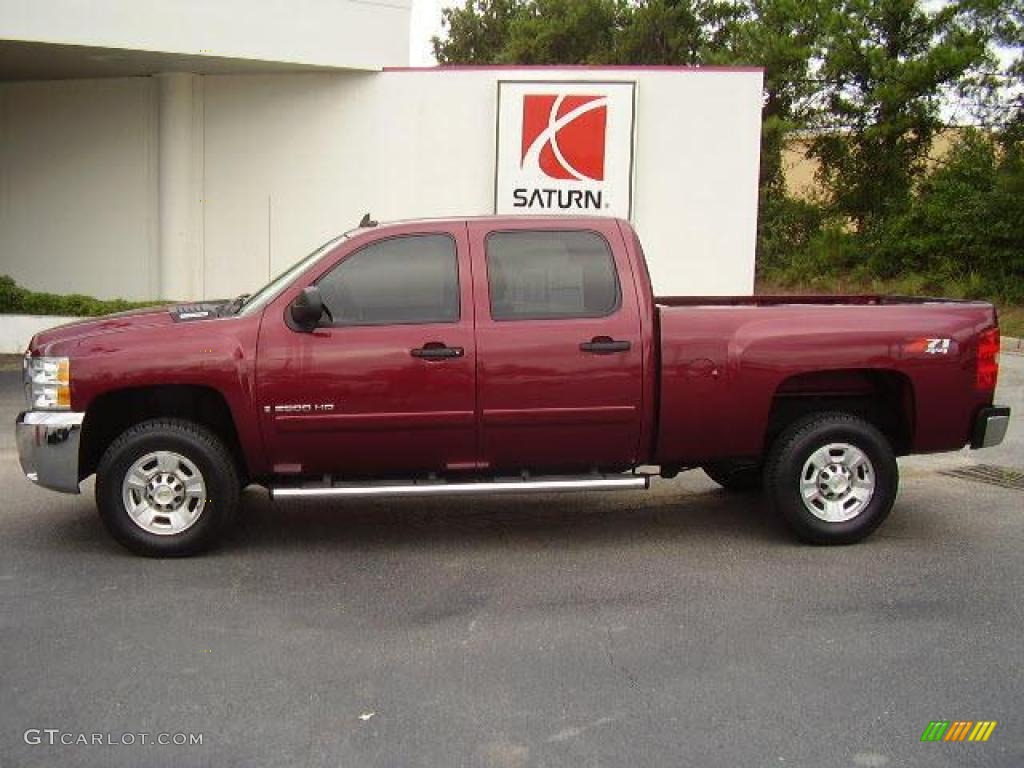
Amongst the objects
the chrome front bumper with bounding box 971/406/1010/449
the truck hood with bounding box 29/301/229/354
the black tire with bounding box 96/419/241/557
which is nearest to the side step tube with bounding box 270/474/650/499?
the black tire with bounding box 96/419/241/557

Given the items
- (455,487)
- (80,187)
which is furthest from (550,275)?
(80,187)

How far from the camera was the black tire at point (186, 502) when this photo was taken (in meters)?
6.23

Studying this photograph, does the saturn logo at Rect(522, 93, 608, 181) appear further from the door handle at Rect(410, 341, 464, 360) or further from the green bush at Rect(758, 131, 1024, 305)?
the green bush at Rect(758, 131, 1024, 305)

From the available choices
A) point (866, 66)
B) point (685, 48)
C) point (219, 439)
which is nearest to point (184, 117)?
point (219, 439)

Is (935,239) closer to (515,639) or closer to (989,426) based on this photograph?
(989,426)

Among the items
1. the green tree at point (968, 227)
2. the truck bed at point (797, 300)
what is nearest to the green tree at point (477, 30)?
the green tree at point (968, 227)

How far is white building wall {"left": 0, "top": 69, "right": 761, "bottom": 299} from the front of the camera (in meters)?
16.0

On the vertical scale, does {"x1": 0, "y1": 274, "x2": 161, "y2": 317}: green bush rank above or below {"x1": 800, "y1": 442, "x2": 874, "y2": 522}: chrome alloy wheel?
above

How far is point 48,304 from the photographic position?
52.0 feet

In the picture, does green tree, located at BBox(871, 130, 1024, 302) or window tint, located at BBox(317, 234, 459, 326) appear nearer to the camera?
window tint, located at BBox(317, 234, 459, 326)

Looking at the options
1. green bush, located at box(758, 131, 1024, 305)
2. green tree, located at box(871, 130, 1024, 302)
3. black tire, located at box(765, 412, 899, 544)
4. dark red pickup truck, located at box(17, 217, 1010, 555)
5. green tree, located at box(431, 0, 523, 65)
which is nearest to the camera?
dark red pickup truck, located at box(17, 217, 1010, 555)

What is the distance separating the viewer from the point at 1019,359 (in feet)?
56.3

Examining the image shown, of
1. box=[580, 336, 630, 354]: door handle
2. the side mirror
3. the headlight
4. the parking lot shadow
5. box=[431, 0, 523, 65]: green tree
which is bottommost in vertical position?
the parking lot shadow

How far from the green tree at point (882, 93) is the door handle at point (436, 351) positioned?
71.2 ft
